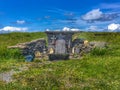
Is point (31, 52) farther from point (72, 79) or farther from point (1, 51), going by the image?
point (72, 79)

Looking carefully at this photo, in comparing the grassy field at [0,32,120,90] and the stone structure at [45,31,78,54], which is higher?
the stone structure at [45,31,78,54]

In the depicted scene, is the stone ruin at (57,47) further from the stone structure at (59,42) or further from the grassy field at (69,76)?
the grassy field at (69,76)

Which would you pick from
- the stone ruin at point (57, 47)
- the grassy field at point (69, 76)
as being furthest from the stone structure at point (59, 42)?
the grassy field at point (69, 76)

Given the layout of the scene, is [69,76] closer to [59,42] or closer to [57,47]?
[57,47]

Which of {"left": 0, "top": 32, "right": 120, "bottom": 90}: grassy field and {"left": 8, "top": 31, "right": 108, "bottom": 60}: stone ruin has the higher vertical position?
{"left": 8, "top": 31, "right": 108, "bottom": 60}: stone ruin

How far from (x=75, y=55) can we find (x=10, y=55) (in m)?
7.88

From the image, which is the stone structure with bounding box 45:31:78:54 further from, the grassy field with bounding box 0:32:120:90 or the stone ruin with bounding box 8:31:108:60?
the grassy field with bounding box 0:32:120:90

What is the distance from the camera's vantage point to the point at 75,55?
4300 cm

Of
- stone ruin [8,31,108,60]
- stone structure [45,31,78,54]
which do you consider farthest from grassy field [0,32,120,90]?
stone structure [45,31,78,54]

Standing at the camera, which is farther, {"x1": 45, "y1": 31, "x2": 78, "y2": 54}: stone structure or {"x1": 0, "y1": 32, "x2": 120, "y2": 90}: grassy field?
{"x1": 45, "y1": 31, "x2": 78, "y2": 54}: stone structure

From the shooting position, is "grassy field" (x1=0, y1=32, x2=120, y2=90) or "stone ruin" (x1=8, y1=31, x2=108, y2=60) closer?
"grassy field" (x1=0, y1=32, x2=120, y2=90)

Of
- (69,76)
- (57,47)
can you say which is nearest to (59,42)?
(57,47)

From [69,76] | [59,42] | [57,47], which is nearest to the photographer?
[69,76]

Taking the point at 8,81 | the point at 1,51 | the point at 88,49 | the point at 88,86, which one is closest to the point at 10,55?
the point at 1,51
